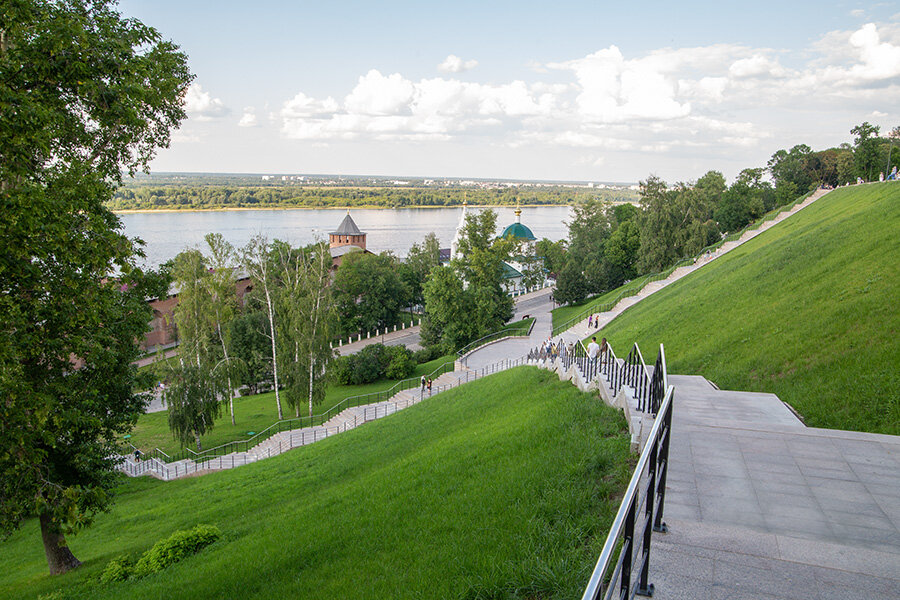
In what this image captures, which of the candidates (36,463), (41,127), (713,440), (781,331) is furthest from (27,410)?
(781,331)

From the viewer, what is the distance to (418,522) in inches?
221

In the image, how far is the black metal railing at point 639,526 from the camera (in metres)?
1.82

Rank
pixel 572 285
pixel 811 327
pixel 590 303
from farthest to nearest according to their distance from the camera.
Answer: pixel 572 285 < pixel 590 303 < pixel 811 327

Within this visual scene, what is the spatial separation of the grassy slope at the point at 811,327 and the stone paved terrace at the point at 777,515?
3.19 metres

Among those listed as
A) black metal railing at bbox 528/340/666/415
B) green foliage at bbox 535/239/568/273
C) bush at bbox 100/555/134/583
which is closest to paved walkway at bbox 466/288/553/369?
black metal railing at bbox 528/340/666/415

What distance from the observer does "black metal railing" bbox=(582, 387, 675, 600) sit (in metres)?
1.82

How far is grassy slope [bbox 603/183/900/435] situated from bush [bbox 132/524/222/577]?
30.5 feet

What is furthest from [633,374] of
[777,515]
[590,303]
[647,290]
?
[590,303]

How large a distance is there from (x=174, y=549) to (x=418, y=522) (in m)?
4.75

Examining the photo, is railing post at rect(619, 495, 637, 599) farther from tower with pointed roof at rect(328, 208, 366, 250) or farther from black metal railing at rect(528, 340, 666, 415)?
tower with pointed roof at rect(328, 208, 366, 250)

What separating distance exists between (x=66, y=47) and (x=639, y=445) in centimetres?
815

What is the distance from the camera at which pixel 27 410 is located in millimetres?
6895

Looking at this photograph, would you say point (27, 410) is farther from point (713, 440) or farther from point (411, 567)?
point (713, 440)

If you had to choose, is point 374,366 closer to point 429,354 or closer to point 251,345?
point 429,354
